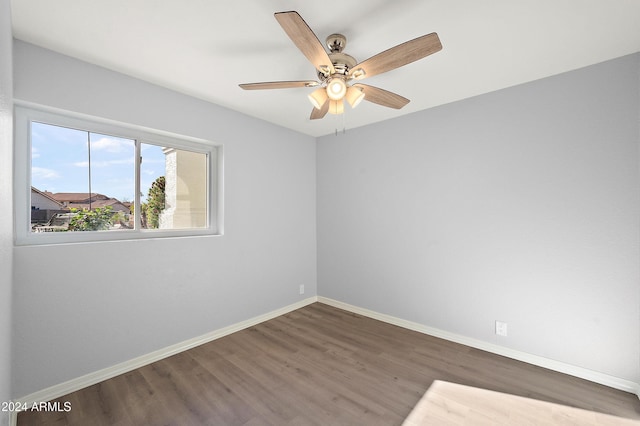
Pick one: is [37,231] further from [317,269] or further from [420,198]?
[420,198]

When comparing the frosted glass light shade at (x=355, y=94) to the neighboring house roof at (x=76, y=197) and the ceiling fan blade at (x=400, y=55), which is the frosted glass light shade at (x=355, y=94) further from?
the neighboring house roof at (x=76, y=197)

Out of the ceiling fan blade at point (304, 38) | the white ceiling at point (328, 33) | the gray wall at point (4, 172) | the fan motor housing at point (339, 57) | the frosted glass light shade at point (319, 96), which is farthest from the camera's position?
the frosted glass light shade at point (319, 96)

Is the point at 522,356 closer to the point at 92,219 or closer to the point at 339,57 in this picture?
the point at 339,57

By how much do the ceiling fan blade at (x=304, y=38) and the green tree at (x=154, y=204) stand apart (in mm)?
1925

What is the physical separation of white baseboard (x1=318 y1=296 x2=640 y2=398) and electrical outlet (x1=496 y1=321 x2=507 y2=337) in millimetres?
124

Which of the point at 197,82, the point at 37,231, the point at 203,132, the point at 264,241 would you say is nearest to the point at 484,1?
the point at 197,82

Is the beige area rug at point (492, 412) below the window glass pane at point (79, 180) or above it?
below

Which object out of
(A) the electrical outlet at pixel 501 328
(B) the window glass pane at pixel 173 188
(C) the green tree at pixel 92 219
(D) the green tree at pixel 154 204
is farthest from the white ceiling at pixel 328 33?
(A) the electrical outlet at pixel 501 328

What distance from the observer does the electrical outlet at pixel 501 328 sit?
99.0 inches

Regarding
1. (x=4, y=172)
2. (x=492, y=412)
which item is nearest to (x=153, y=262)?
(x=4, y=172)

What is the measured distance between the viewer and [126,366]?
2252 millimetres

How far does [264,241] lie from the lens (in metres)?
3.38

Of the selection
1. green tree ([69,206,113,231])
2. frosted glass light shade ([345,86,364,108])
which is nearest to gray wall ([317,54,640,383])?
frosted glass light shade ([345,86,364,108])

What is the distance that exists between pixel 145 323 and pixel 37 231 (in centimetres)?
107
